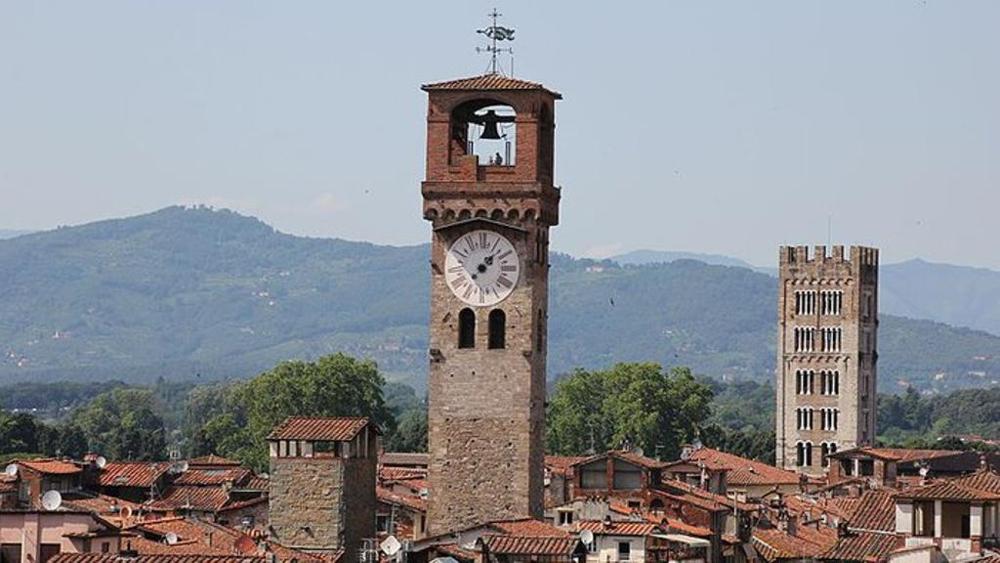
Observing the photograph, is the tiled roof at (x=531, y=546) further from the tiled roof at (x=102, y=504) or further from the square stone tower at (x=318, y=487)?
the tiled roof at (x=102, y=504)

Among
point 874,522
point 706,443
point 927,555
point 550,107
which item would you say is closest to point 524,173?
point 550,107

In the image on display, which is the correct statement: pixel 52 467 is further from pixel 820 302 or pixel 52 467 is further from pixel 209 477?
pixel 820 302

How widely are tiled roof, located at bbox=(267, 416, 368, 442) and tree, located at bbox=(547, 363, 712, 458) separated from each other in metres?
71.5

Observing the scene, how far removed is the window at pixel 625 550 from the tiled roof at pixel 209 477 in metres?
19.0

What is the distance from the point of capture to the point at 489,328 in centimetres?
6009

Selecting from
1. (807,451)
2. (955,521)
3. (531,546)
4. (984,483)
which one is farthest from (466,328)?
(807,451)

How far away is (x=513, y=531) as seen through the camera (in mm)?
56031

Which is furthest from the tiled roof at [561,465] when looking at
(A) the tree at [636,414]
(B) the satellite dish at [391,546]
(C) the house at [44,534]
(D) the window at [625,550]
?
(A) the tree at [636,414]

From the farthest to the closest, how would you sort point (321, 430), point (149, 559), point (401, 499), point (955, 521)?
point (401, 499), point (321, 430), point (149, 559), point (955, 521)

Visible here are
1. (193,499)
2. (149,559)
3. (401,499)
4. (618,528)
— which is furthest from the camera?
(193,499)

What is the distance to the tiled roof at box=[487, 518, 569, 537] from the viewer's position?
55.2 metres

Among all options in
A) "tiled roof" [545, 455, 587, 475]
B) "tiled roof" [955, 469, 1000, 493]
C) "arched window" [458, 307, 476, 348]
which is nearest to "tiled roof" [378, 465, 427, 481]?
"tiled roof" [545, 455, 587, 475]

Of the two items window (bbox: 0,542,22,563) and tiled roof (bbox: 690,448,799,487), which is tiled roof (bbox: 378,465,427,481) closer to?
tiled roof (bbox: 690,448,799,487)

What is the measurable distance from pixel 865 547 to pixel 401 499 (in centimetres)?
1792
